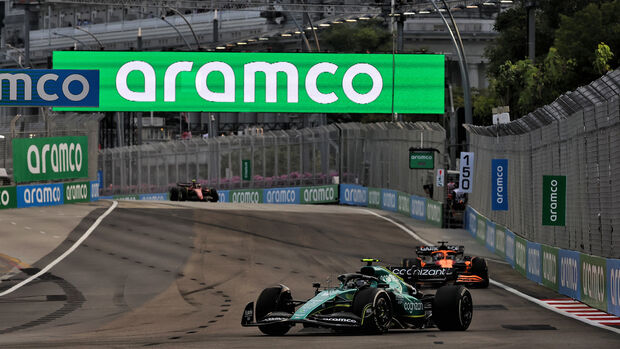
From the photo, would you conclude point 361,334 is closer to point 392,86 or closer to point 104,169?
point 392,86

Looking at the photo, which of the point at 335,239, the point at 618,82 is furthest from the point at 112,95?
the point at 618,82

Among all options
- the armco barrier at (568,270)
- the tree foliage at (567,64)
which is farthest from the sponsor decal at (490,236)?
the tree foliage at (567,64)

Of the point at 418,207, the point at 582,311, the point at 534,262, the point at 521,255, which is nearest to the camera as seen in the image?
the point at 582,311

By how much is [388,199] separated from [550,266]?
2671cm

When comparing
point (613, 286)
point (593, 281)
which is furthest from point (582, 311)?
point (613, 286)

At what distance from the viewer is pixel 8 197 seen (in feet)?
143

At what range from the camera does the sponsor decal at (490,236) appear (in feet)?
115

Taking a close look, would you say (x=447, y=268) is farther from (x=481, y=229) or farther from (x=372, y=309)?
(x=481, y=229)

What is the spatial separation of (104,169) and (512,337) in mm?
61866

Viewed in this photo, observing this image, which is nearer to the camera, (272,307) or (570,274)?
(272,307)

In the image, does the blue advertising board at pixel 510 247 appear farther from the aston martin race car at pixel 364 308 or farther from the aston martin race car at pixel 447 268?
the aston martin race car at pixel 364 308

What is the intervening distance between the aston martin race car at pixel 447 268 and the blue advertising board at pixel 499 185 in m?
6.74

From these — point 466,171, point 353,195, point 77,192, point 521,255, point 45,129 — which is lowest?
point 521,255

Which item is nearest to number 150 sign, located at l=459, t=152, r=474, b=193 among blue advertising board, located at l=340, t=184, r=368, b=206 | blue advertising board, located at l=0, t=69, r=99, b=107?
blue advertising board, located at l=0, t=69, r=99, b=107
